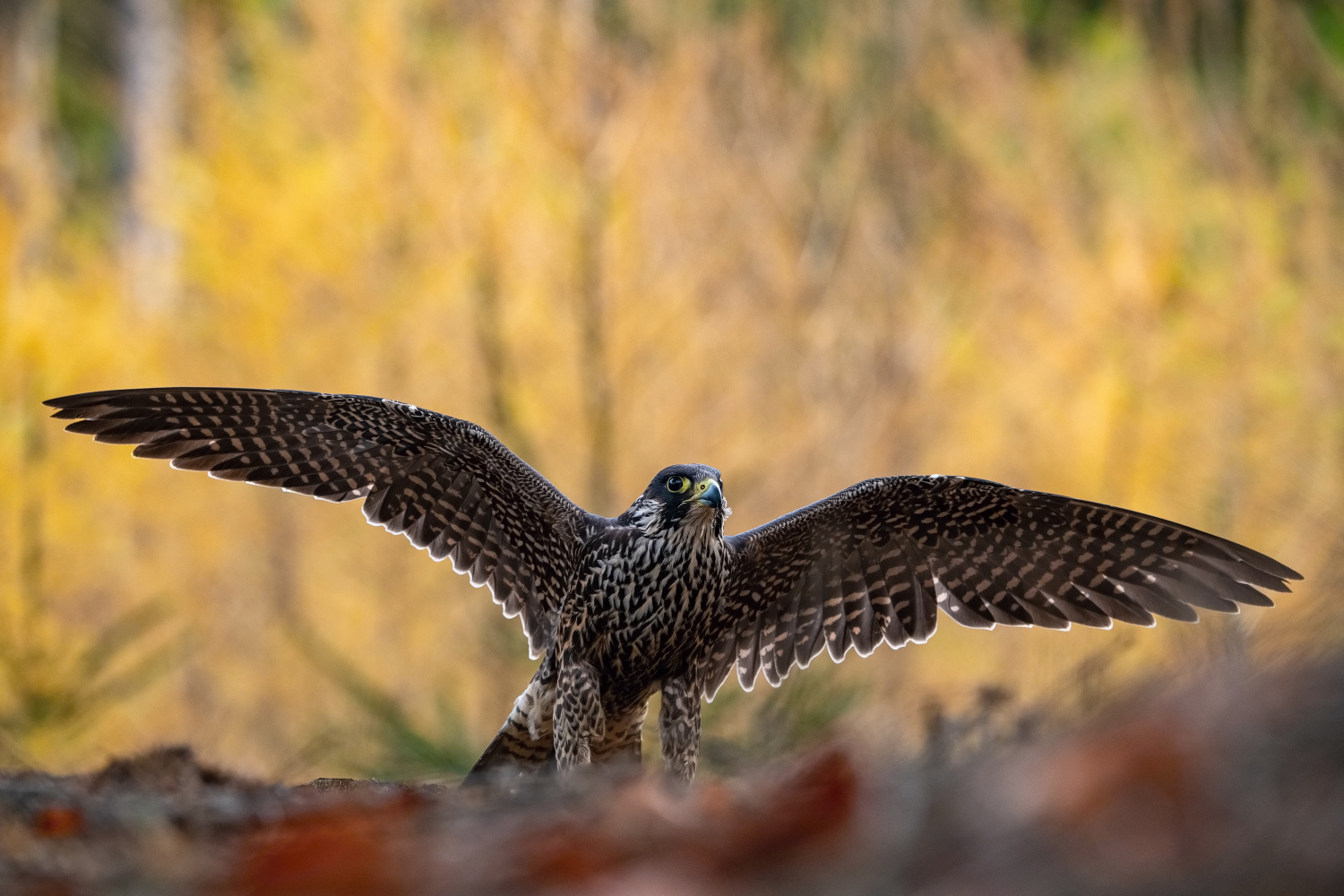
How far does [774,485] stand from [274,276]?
403 centimetres

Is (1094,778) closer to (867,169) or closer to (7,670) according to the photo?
(7,670)

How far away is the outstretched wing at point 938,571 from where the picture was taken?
12.1 feet

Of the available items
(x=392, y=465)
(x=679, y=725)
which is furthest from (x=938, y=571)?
(x=392, y=465)

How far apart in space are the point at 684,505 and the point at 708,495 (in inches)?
4.7

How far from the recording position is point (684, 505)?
3.83 meters

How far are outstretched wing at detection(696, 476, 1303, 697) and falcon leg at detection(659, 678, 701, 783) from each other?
0.15 m

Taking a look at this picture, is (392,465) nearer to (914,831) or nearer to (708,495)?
(708,495)

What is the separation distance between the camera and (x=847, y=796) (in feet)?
3.50

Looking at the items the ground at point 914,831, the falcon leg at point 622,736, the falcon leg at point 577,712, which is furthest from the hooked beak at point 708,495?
the ground at point 914,831

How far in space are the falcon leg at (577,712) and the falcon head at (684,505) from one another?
0.47 meters

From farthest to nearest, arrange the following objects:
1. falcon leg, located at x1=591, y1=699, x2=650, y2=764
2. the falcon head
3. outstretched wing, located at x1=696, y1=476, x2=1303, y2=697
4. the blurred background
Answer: the blurred background
falcon leg, located at x1=591, y1=699, x2=650, y2=764
the falcon head
outstretched wing, located at x1=696, y1=476, x2=1303, y2=697

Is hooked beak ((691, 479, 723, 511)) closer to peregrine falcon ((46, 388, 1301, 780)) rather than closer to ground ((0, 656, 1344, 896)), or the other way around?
peregrine falcon ((46, 388, 1301, 780))

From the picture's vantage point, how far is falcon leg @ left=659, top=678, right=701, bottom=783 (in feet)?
12.8

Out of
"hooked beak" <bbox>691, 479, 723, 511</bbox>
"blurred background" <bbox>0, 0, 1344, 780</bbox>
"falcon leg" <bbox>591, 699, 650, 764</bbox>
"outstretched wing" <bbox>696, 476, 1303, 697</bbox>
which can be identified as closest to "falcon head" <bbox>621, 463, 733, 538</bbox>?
"hooked beak" <bbox>691, 479, 723, 511</bbox>
